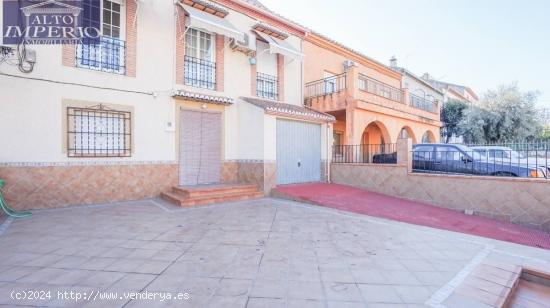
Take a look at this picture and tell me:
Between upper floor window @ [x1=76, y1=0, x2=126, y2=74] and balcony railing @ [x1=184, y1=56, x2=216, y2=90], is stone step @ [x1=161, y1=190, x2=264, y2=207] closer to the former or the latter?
balcony railing @ [x1=184, y1=56, x2=216, y2=90]

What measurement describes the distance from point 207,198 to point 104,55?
5.58m

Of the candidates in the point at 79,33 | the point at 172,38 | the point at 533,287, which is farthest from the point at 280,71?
the point at 533,287

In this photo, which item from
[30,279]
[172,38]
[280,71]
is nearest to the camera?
[30,279]

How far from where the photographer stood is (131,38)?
8.44 m

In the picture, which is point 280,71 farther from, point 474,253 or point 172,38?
point 474,253

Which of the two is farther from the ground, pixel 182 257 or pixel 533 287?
pixel 182 257

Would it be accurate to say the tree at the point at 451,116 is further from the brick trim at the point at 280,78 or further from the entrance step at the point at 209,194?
the entrance step at the point at 209,194

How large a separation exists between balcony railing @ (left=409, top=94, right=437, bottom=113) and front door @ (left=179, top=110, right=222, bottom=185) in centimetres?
1269

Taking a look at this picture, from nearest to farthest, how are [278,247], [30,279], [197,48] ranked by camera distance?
[30,279], [278,247], [197,48]

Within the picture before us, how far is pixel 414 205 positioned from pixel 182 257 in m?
7.36

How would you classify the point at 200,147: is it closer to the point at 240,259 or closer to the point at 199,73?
the point at 199,73

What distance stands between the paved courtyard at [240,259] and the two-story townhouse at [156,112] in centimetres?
159

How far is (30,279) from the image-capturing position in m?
3.27

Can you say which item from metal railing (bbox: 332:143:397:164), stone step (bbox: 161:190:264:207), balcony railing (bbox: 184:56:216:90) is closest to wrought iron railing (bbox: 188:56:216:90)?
balcony railing (bbox: 184:56:216:90)
